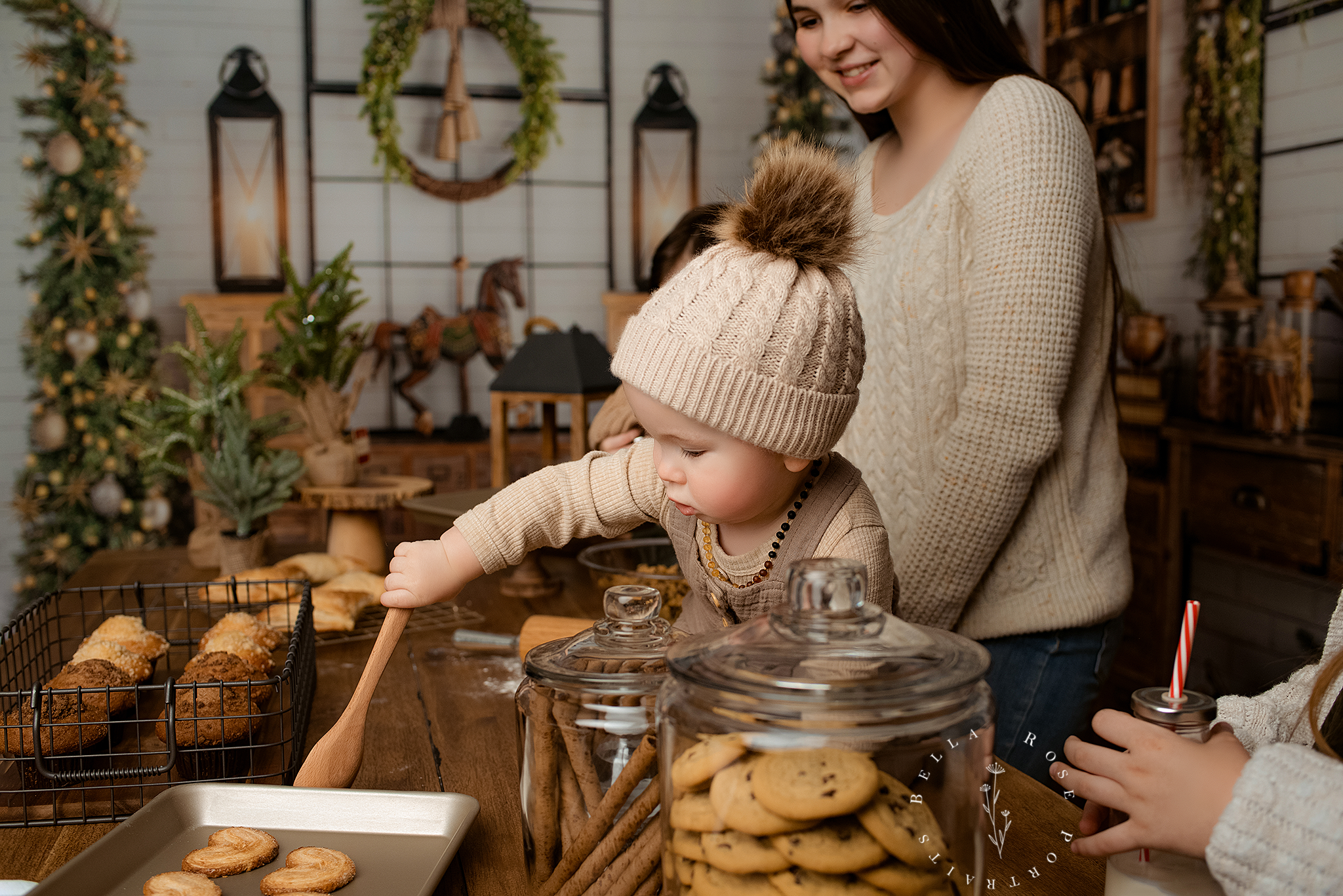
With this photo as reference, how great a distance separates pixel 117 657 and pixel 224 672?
7.5 inches

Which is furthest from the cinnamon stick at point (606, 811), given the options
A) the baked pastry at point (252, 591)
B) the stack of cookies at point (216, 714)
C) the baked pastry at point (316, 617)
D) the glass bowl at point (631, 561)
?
the baked pastry at point (252, 591)

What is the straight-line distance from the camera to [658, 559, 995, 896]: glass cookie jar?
534 mm

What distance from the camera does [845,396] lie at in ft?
2.92

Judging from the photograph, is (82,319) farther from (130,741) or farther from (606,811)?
(606,811)

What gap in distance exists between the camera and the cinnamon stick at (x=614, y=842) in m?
0.66

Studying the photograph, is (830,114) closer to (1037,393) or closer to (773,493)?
(1037,393)

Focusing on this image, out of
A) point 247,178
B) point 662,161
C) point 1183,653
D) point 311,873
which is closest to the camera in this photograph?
point 1183,653

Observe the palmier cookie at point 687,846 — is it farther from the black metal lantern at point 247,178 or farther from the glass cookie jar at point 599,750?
the black metal lantern at point 247,178

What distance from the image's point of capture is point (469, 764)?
41.3 inches

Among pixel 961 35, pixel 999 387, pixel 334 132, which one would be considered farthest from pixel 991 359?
pixel 334 132

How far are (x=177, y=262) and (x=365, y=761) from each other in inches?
187

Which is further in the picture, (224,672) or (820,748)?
(224,672)

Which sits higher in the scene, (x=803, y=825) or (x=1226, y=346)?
(x=1226, y=346)

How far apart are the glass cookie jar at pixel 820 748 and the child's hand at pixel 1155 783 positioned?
0.36 feet
